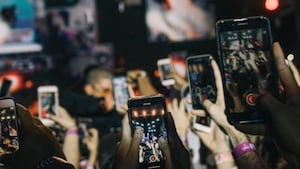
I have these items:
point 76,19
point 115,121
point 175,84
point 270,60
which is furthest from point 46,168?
point 76,19

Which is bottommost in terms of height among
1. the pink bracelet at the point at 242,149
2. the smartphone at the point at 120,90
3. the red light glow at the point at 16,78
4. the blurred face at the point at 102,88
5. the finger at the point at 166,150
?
the red light glow at the point at 16,78

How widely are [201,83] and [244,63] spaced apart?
69cm

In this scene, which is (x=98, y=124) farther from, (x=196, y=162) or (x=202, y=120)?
(x=202, y=120)

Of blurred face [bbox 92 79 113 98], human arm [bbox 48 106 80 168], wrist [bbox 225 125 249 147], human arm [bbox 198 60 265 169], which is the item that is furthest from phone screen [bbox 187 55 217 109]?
blurred face [bbox 92 79 113 98]

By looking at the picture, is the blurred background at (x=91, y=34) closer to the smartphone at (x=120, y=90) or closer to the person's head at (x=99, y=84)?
the person's head at (x=99, y=84)

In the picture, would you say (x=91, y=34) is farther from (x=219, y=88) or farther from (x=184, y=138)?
(x=219, y=88)

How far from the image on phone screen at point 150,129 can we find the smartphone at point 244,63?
0.21 m

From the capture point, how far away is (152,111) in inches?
62.8

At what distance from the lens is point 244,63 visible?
5.44 ft

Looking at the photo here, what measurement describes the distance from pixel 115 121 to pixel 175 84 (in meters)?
0.79

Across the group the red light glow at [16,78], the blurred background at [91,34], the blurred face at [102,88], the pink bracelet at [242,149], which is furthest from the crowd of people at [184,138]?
the blurred background at [91,34]

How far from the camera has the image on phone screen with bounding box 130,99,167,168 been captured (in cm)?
151

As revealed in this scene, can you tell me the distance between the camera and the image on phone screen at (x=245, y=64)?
1591 millimetres

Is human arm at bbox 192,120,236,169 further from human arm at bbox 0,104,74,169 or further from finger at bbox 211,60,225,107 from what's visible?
human arm at bbox 0,104,74,169
